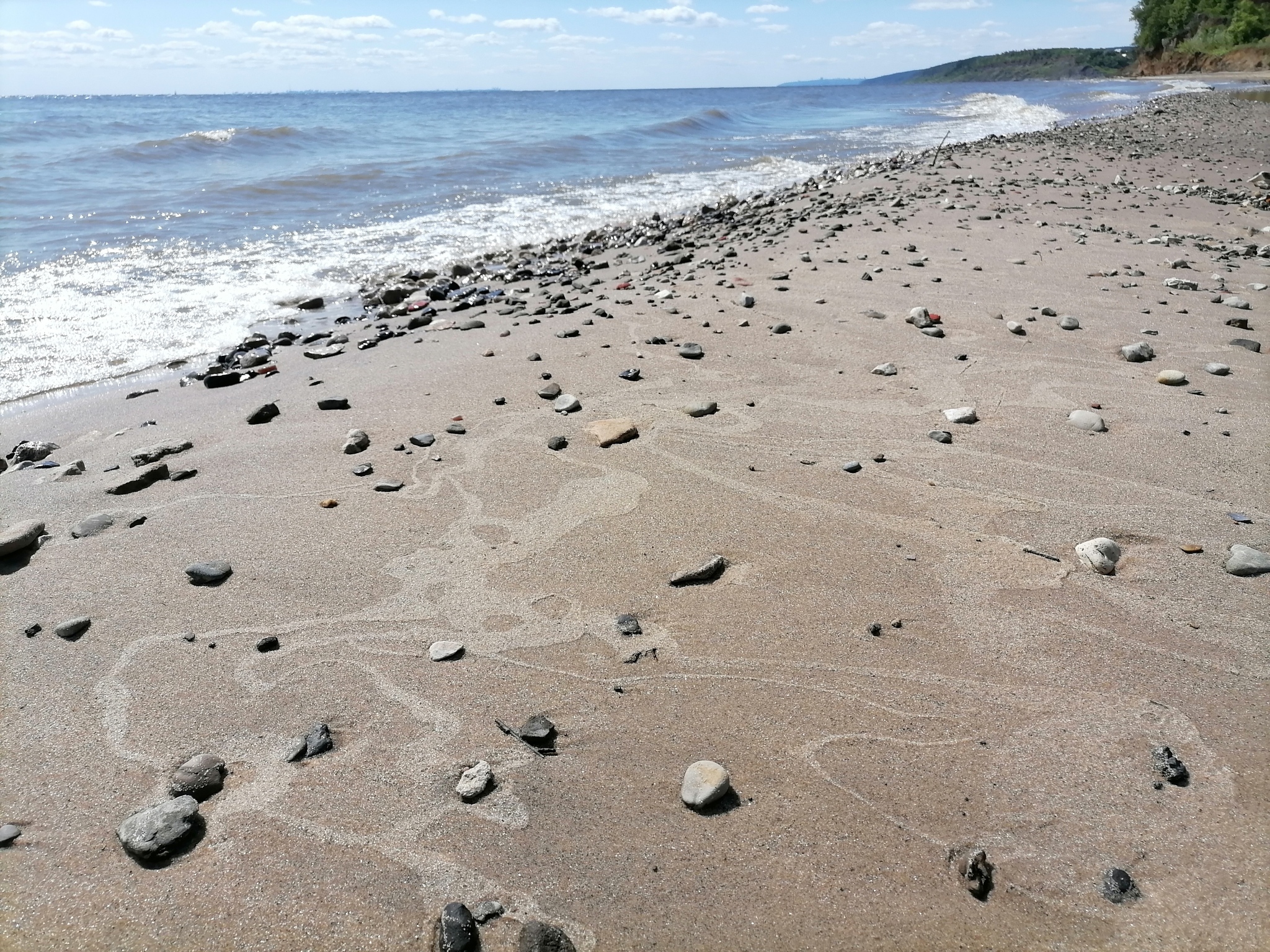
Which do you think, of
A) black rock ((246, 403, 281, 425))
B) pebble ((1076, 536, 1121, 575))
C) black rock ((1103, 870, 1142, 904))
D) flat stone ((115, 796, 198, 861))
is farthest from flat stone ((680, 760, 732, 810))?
black rock ((246, 403, 281, 425))

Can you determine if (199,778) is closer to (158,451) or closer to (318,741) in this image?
(318,741)

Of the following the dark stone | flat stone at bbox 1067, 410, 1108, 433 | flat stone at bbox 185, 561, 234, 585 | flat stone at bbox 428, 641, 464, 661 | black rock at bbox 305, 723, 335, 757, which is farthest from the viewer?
flat stone at bbox 1067, 410, 1108, 433

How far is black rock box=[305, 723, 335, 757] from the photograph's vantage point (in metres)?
2.24

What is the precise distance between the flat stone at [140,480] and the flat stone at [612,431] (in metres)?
2.23

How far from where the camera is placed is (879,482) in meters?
3.59

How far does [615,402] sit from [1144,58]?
9520 cm

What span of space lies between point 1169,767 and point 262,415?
4.72 metres

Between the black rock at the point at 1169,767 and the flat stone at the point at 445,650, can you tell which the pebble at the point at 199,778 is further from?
the black rock at the point at 1169,767

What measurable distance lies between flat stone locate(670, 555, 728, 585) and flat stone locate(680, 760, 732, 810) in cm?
91

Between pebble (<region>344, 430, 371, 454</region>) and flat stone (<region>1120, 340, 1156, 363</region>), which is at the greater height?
flat stone (<region>1120, 340, 1156, 363</region>)

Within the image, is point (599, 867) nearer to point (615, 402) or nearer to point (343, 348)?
point (615, 402)

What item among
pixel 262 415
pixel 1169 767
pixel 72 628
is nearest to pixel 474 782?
pixel 72 628

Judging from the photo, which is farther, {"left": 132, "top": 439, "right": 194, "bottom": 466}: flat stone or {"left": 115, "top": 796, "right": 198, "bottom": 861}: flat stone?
{"left": 132, "top": 439, "right": 194, "bottom": 466}: flat stone

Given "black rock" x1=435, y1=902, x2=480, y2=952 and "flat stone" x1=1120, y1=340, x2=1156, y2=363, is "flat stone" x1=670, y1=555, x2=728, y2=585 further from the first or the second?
"flat stone" x1=1120, y1=340, x2=1156, y2=363
